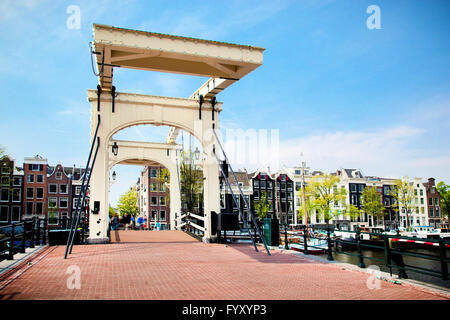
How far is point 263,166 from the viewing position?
56844 millimetres

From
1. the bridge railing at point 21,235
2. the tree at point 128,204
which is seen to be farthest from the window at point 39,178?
the bridge railing at point 21,235

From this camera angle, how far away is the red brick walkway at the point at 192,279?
5.59 m

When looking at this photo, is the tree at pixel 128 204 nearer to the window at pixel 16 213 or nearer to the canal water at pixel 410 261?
the window at pixel 16 213

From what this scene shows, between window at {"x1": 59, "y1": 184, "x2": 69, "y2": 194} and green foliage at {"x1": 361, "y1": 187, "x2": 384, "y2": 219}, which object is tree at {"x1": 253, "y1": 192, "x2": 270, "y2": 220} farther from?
window at {"x1": 59, "y1": 184, "x2": 69, "y2": 194}

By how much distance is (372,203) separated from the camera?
5512 centimetres

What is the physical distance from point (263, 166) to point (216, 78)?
4472cm

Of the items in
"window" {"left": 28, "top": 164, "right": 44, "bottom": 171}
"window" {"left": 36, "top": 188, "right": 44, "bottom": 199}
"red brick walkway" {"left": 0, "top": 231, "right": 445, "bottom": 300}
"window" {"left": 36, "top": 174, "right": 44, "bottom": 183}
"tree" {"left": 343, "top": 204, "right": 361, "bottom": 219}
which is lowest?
"tree" {"left": 343, "top": 204, "right": 361, "bottom": 219}

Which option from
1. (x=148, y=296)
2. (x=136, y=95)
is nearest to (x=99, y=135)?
(x=136, y=95)

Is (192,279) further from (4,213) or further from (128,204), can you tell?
(128,204)

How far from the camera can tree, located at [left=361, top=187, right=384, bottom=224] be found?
5517 cm

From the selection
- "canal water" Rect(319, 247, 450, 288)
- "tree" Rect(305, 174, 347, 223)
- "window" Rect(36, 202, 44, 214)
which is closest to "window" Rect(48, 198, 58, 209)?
"window" Rect(36, 202, 44, 214)

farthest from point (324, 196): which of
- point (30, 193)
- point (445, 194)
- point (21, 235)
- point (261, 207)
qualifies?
point (21, 235)

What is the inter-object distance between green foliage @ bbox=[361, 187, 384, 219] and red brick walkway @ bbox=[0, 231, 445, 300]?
4977 centimetres
